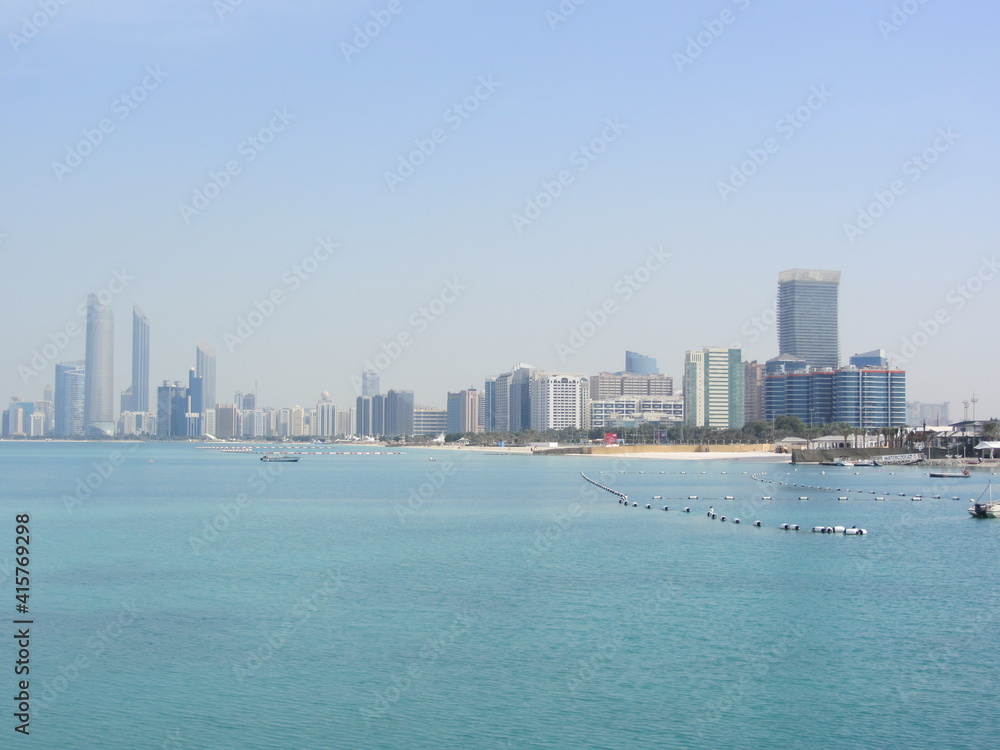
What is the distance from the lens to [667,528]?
193ft

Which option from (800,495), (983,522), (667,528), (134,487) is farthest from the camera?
(134,487)

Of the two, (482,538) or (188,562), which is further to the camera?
(482,538)

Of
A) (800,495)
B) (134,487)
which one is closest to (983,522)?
(800,495)

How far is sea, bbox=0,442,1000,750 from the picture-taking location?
72.6ft

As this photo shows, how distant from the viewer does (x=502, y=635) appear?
97.5 feet

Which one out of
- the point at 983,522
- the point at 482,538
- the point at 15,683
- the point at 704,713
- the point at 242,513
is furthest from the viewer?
the point at 242,513

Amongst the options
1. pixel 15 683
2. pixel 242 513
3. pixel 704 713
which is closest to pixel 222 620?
pixel 15 683

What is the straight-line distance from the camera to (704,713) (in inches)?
904

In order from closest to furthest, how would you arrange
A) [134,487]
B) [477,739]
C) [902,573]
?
1. [477,739]
2. [902,573]
3. [134,487]

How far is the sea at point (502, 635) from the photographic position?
72.6 feet

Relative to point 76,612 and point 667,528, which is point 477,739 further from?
point 667,528

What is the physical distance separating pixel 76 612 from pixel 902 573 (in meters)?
32.0

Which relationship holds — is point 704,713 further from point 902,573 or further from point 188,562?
point 188,562

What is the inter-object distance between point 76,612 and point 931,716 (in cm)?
2580
